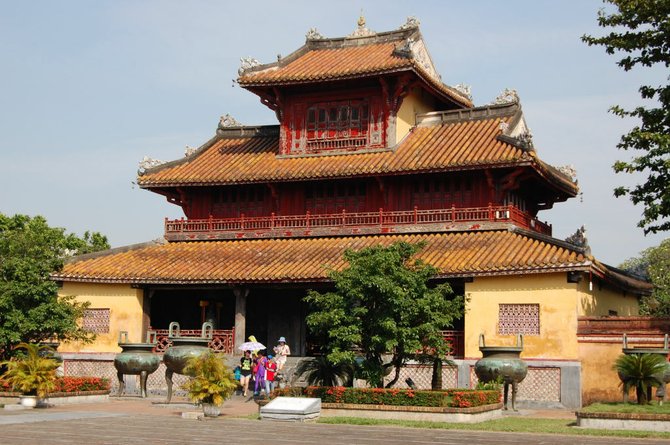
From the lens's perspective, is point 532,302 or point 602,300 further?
point 602,300

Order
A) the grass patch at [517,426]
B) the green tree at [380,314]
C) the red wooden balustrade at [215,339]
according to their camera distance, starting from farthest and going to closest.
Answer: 1. the red wooden balustrade at [215,339]
2. the green tree at [380,314]
3. the grass patch at [517,426]

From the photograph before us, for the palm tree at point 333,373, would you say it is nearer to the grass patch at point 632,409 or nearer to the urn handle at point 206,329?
the urn handle at point 206,329

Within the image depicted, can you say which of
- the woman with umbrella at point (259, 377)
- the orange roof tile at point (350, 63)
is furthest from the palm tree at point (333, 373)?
the orange roof tile at point (350, 63)

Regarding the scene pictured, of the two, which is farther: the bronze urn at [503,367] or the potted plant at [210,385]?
the bronze urn at [503,367]

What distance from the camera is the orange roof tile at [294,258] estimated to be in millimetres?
25547

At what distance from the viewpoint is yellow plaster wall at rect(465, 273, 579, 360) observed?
24797 mm

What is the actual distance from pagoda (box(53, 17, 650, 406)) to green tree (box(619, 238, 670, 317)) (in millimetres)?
7115

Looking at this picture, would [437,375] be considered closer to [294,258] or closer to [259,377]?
[259,377]

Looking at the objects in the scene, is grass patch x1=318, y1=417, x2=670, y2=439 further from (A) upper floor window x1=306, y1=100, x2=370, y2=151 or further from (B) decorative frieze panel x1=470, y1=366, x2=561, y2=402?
(A) upper floor window x1=306, y1=100, x2=370, y2=151

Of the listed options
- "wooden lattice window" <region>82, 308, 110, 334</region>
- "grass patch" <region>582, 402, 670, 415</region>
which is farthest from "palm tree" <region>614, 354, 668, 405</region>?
"wooden lattice window" <region>82, 308, 110, 334</region>

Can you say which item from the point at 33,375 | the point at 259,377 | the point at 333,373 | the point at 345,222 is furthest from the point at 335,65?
the point at 33,375

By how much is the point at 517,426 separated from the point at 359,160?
14.8 m

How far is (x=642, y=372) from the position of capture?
18.8 meters

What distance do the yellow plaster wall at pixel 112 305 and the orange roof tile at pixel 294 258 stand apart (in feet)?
1.97
